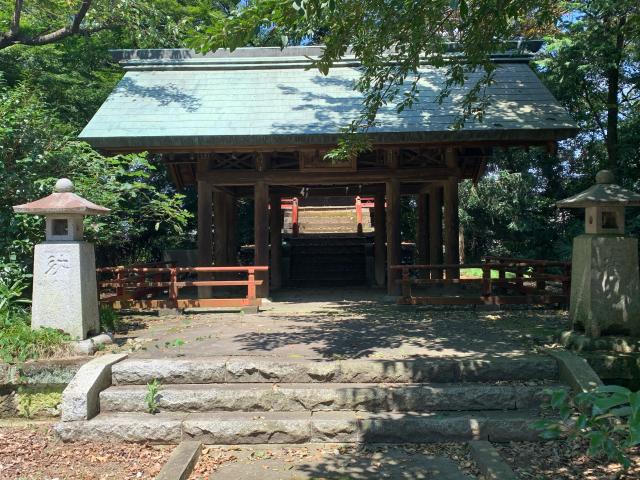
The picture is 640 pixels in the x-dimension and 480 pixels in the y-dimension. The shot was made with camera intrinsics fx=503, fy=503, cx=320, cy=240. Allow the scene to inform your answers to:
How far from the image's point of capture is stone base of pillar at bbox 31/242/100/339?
19.5 feet

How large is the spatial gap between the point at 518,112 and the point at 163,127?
7.21 metres

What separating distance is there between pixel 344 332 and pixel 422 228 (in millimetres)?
8338

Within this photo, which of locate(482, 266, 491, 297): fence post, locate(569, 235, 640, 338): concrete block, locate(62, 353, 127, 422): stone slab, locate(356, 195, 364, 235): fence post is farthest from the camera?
locate(356, 195, 364, 235): fence post

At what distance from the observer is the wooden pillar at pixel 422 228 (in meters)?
14.6

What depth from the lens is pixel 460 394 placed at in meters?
5.08

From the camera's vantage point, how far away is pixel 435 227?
1331 cm

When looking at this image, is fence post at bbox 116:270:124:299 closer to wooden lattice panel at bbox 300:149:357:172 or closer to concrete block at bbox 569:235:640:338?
wooden lattice panel at bbox 300:149:357:172

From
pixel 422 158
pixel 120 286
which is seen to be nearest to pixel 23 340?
pixel 120 286

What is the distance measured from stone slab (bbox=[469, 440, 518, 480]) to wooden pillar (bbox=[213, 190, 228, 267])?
359 inches

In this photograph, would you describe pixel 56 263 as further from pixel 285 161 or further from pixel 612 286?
pixel 285 161

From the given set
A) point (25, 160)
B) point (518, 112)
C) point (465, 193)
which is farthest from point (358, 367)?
point (465, 193)

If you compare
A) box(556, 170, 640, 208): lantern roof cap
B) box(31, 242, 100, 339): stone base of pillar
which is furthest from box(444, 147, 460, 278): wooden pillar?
box(31, 242, 100, 339): stone base of pillar

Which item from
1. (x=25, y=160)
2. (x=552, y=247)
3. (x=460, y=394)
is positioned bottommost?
(x=460, y=394)

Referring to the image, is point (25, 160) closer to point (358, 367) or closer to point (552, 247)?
point (358, 367)
